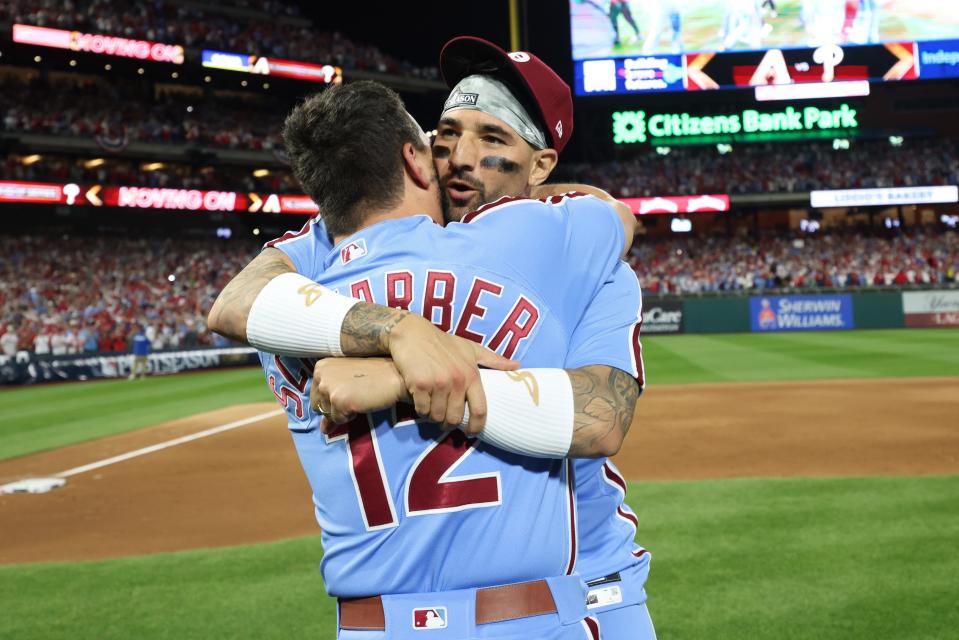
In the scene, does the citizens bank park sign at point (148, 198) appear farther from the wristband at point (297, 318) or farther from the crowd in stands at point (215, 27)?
the wristband at point (297, 318)

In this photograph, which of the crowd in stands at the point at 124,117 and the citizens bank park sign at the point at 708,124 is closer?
the crowd in stands at the point at 124,117

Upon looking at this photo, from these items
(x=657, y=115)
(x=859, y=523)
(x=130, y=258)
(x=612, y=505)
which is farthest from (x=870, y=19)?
(x=612, y=505)

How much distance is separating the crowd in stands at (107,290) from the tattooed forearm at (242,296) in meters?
24.8

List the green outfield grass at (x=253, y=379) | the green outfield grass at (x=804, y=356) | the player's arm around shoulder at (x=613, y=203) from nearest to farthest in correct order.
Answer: the player's arm around shoulder at (x=613, y=203)
the green outfield grass at (x=253, y=379)
the green outfield grass at (x=804, y=356)

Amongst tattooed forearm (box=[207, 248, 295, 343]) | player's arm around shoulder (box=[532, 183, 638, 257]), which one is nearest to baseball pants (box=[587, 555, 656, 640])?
player's arm around shoulder (box=[532, 183, 638, 257])

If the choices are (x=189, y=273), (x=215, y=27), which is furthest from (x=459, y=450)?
(x=215, y=27)

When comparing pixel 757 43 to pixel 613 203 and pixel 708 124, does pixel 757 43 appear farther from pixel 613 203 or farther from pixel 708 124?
pixel 613 203

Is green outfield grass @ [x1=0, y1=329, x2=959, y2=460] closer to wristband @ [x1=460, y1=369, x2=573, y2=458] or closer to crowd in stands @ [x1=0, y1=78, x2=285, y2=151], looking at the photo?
wristband @ [x1=460, y1=369, x2=573, y2=458]

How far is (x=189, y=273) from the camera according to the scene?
3688 centimetres

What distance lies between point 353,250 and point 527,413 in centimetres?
56

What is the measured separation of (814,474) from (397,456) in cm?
779

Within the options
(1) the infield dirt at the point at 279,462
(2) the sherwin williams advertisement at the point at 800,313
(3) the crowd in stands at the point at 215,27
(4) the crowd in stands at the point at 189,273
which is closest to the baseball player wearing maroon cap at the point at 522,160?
(1) the infield dirt at the point at 279,462

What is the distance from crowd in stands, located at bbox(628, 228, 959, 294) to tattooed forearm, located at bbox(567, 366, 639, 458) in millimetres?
33316

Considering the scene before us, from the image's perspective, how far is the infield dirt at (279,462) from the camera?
295 inches
